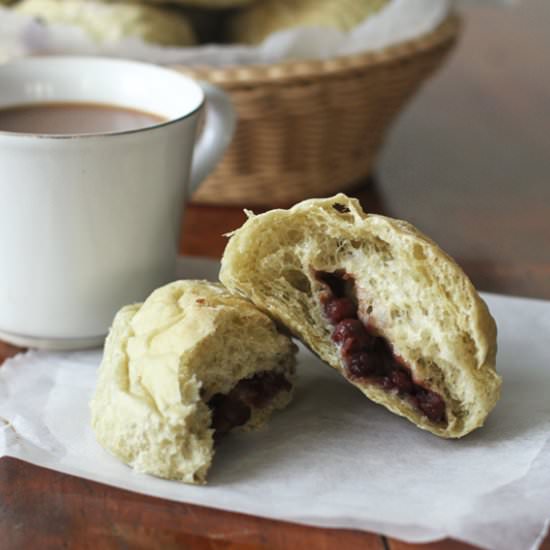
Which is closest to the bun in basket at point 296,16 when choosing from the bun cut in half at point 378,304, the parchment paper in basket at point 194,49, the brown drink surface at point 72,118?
the parchment paper in basket at point 194,49

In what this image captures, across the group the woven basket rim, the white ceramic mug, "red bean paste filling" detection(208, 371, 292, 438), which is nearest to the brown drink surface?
the white ceramic mug

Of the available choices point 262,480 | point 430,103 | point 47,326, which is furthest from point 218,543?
point 430,103

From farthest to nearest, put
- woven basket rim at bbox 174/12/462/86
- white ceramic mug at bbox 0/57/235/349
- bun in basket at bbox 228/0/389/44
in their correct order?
bun in basket at bbox 228/0/389/44 → woven basket rim at bbox 174/12/462/86 → white ceramic mug at bbox 0/57/235/349

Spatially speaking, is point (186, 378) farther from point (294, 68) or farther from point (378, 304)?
point (294, 68)

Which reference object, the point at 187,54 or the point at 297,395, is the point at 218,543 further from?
the point at 187,54

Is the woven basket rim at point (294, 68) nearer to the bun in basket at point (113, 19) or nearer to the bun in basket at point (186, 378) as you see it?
the bun in basket at point (113, 19)

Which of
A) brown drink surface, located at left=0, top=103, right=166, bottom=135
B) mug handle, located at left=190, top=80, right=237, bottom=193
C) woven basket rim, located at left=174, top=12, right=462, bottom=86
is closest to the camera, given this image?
brown drink surface, located at left=0, top=103, right=166, bottom=135

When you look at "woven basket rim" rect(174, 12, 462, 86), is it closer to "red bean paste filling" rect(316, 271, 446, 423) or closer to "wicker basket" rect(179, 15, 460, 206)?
"wicker basket" rect(179, 15, 460, 206)
